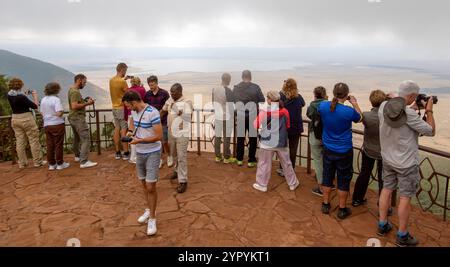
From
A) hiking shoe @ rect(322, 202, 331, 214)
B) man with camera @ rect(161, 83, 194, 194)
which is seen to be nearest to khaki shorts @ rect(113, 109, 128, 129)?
man with camera @ rect(161, 83, 194, 194)

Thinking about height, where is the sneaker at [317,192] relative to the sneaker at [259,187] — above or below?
below

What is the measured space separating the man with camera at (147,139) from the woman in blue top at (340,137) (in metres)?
2.20

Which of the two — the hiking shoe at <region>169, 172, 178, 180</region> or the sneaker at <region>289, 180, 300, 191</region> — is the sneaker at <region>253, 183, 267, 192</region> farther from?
the hiking shoe at <region>169, 172, 178, 180</region>

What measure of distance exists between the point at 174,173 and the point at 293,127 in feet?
7.54

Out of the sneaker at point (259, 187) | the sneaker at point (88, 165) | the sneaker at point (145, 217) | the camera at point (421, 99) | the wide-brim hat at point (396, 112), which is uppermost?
the camera at point (421, 99)

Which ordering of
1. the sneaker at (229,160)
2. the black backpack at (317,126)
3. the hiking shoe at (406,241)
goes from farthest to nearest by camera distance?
1. the sneaker at (229,160)
2. the black backpack at (317,126)
3. the hiking shoe at (406,241)

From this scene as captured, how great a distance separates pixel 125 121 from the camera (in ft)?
22.9

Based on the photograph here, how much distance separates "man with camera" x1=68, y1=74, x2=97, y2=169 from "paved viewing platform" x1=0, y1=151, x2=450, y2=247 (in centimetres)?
41

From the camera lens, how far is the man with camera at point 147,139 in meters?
4.17

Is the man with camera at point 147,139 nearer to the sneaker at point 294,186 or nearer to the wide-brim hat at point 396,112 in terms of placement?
the sneaker at point 294,186

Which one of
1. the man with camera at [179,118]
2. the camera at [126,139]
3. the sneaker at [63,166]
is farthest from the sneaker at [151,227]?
the sneaker at [63,166]

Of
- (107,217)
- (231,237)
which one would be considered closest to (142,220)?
(107,217)

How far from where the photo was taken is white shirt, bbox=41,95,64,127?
6.32m

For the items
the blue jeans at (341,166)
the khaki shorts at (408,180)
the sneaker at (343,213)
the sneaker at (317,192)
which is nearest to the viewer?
the khaki shorts at (408,180)
